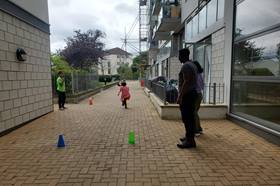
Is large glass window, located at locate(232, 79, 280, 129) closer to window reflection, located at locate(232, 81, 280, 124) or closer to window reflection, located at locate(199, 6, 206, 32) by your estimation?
window reflection, located at locate(232, 81, 280, 124)

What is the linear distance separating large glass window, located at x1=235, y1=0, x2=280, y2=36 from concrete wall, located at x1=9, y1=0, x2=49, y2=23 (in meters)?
6.50

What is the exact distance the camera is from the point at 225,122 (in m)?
7.14

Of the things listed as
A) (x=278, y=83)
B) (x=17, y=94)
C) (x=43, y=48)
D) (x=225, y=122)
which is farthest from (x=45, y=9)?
(x=278, y=83)

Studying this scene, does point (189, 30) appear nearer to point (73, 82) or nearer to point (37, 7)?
point (73, 82)

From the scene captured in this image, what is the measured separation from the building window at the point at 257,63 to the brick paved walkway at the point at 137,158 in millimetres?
676

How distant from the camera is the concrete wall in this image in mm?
7406

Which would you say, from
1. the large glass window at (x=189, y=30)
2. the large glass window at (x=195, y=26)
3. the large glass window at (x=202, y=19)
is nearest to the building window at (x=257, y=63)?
the large glass window at (x=202, y=19)

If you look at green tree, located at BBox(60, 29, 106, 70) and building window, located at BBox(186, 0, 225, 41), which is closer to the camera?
building window, located at BBox(186, 0, 225, 41)

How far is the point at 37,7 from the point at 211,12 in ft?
21.5

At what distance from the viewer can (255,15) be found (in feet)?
19.9

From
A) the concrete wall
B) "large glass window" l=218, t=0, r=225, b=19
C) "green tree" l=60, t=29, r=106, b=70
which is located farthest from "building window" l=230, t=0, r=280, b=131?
"green tree" l=60, t=29, r=106, b=70

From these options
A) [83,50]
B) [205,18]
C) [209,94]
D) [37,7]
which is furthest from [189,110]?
[83,50]

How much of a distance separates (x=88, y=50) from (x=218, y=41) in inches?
742

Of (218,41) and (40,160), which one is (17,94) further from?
(218,41)
